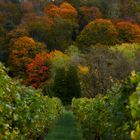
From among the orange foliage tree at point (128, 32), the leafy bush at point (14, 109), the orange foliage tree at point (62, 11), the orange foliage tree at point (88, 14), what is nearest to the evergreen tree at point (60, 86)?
the orange foliage tree at point (128, 32)

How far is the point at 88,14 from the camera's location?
88.6 metres

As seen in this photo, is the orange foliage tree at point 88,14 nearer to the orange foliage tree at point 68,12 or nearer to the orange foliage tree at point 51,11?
the orange foliage tree at point 68,12

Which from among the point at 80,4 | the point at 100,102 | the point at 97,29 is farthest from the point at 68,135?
the point at 80,4

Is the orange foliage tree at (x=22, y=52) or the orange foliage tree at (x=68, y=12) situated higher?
the orange foliage tree at (x=68, y=12)

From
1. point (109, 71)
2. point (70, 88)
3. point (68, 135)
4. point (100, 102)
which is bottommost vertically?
point (70, 88)

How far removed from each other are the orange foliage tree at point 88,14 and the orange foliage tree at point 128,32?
8.37 meters

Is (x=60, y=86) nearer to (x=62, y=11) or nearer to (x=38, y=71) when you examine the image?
(x=38, y=71)

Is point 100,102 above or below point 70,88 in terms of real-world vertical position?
above

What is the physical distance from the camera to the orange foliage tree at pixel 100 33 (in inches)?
3049

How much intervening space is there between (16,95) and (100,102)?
29.0ft

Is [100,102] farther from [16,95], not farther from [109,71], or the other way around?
[109,71]

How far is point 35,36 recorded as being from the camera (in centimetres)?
8006

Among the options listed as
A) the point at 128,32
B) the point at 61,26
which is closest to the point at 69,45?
the point at 61,26

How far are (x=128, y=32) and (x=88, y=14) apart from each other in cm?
1245
